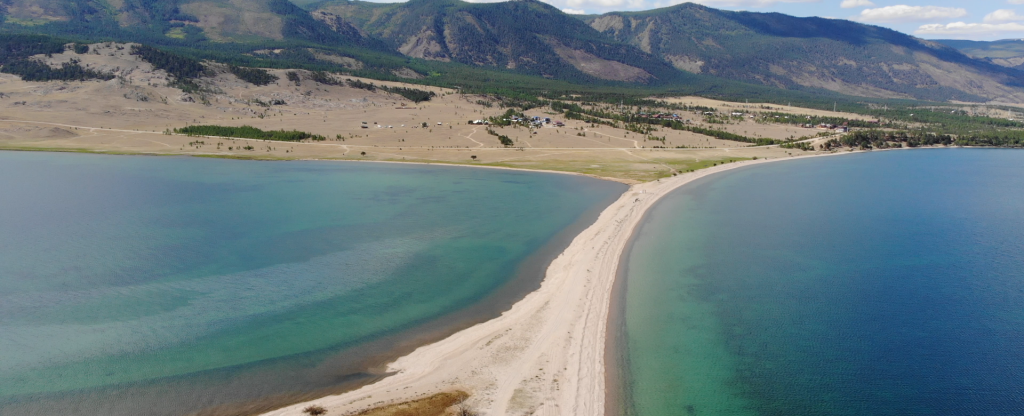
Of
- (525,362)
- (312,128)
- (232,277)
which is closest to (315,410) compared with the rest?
(525,362)

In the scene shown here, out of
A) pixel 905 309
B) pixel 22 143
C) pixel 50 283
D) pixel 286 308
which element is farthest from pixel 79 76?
pixel 905 309

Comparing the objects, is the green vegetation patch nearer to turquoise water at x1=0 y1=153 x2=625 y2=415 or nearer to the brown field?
the brown field

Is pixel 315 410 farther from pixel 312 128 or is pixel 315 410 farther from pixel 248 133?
pixel 312 128

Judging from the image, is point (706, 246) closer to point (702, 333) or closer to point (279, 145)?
point (702, 333)

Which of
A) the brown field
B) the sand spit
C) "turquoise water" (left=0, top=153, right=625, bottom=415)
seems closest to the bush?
the sand spit

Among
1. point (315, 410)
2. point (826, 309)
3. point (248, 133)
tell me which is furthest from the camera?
point (248, 133)
